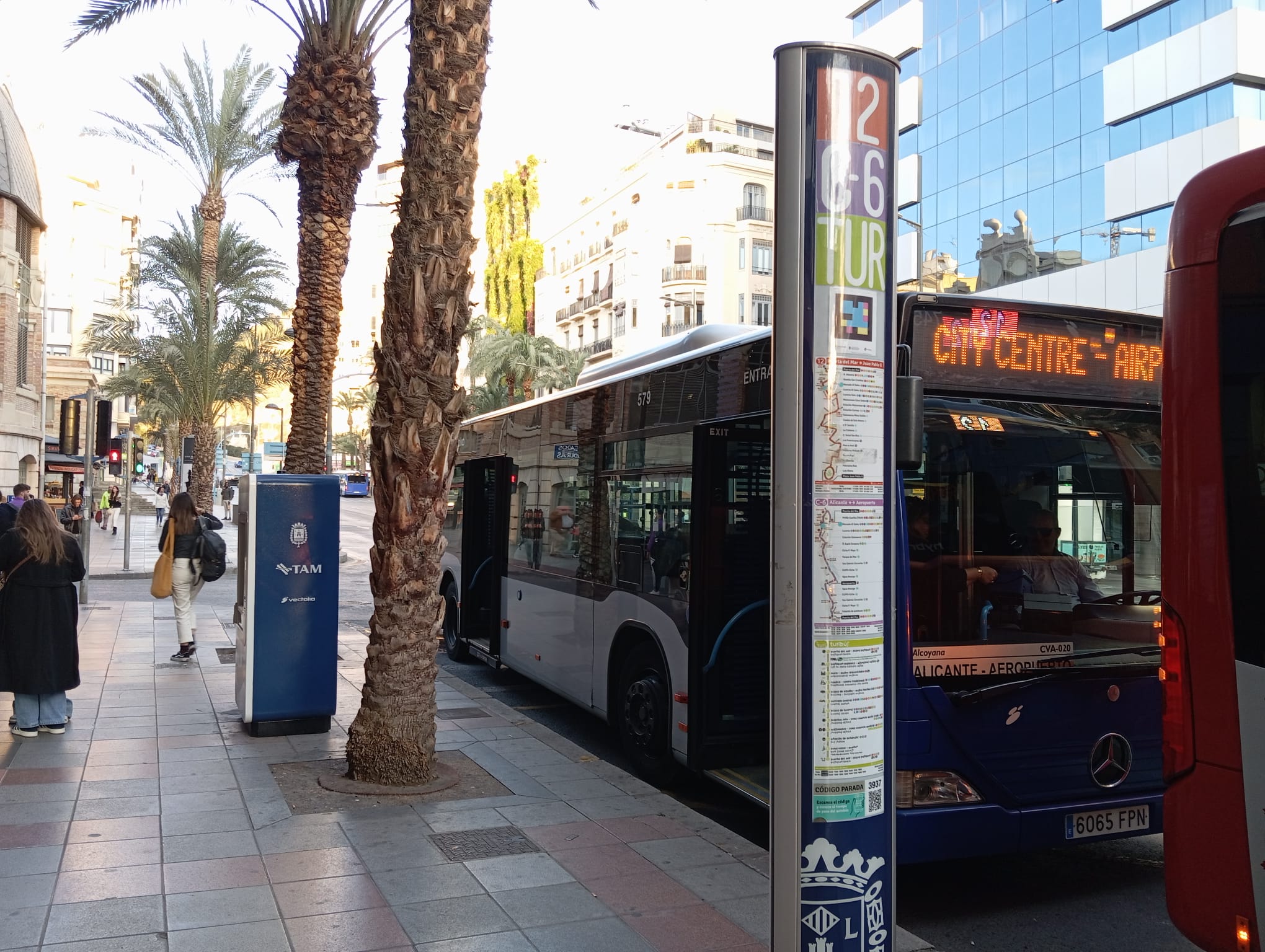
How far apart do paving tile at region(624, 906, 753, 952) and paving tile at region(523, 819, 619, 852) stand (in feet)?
3.15

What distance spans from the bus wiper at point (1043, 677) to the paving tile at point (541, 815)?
7.06 ft

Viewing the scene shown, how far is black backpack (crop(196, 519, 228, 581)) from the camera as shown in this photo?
11492 mm

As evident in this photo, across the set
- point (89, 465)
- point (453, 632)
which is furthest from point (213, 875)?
point (89, 465)

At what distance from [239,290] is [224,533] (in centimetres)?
971

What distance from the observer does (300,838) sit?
5.59 meters

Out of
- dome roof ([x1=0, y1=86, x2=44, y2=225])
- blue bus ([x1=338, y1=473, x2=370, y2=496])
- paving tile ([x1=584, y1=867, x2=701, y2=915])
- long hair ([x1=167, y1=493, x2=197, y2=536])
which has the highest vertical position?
dome roof ([x1=0, y1=86, x2=44, y2=225])

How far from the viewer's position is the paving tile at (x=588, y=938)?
431cm

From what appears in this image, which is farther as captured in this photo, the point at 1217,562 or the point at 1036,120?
the point at 1036,120

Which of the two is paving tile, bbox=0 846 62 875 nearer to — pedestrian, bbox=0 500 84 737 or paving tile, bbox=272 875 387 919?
paving tile, bbox=272 875 387 919

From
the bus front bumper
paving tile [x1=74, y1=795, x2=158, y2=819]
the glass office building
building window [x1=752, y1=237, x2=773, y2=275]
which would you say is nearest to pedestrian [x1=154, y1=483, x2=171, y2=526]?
the glass office building

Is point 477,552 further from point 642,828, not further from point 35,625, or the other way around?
point 642,828

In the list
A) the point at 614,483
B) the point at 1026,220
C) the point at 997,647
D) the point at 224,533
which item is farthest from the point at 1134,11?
the point at 224,533

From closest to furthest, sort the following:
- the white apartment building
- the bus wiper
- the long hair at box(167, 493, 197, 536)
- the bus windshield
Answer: the bus wiper, the bus windshield, the long hair at box(167, 493, 197, 536), the white apartment building

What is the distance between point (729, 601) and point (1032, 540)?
6.27 feet
